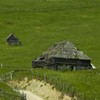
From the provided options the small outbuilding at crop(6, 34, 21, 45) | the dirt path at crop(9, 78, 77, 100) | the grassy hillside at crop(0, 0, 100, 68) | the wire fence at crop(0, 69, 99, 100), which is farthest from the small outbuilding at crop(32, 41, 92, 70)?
the small outbuilding at crop(6, 34, 21, 45)

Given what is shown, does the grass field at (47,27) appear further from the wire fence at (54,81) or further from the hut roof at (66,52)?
the hut roof at (66,52)

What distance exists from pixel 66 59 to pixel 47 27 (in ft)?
170

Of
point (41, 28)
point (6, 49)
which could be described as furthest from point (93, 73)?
point (41, 28)

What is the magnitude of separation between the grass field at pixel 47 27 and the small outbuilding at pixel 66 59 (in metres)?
3.10

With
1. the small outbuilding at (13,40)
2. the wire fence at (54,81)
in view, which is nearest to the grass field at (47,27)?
the small outbuilding at (13,40)

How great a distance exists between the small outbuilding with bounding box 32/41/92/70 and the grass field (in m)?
3.10

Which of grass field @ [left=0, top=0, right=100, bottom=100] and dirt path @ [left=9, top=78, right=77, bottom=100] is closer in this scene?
dirt path @ [left=9, top=78, right=77, bottom=100]

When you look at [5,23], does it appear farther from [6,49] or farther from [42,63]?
[42,63]

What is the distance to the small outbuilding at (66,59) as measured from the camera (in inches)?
3278

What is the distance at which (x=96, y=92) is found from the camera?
210 ft

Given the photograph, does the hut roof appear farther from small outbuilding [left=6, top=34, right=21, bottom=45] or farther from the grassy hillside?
small outbuilding [left=6, top=34, right=21, bottom=45]

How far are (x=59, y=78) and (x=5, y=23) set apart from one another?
71.8 meters

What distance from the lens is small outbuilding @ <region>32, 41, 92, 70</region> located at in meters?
83.2

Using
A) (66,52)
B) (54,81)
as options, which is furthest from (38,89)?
(66,52)
